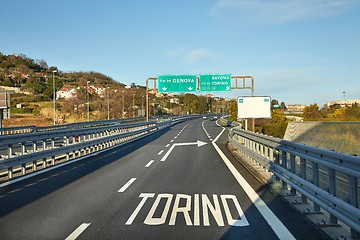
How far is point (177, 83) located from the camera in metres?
37.4

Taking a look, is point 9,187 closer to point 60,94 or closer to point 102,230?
point 102,230

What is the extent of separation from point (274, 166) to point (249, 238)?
412 cm

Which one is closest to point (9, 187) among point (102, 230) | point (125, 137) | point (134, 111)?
point (102, 230)

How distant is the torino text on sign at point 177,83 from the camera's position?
122ft

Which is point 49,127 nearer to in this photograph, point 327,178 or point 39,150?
point 39,150

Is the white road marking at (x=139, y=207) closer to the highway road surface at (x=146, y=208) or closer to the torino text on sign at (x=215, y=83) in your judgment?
the highway road surface at (x=146, y=208)

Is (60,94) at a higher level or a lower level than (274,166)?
higher

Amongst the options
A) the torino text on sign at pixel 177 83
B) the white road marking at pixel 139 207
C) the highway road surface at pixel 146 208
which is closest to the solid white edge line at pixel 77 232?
the highway road surface at pixel 146 208

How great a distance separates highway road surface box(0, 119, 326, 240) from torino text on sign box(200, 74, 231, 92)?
83.2ft

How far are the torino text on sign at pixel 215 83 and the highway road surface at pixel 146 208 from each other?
83.2 feet

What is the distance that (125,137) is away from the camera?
1067 inches

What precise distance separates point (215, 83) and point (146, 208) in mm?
30702

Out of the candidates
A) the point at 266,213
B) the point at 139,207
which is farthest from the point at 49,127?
the point at 266,213

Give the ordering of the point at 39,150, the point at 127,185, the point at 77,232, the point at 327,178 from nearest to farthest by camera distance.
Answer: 1. the point at 77,232
2. the point at 327,178
3. the point at 127,185
4. the point at 39,150
